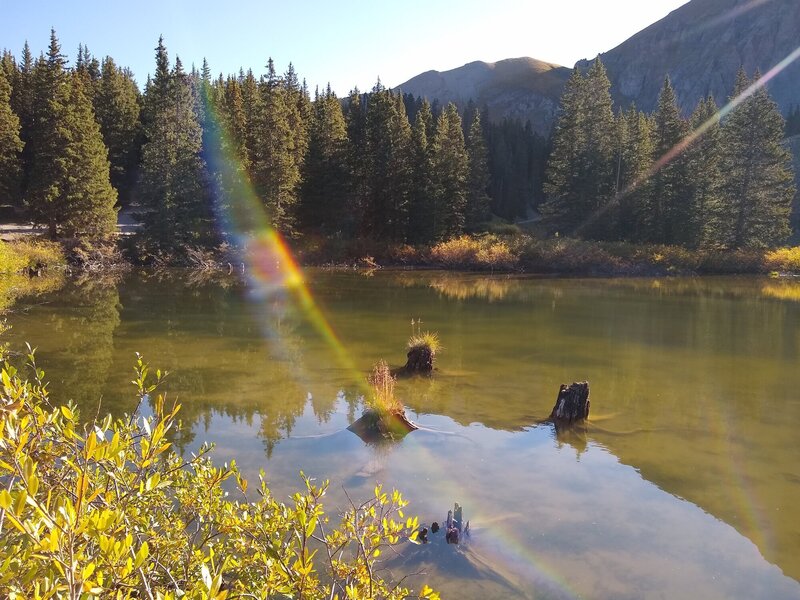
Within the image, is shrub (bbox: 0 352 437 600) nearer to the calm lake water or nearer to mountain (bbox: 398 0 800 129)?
the calm lake water

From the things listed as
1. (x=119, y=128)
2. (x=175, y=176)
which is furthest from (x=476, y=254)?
(x=119, y=128)

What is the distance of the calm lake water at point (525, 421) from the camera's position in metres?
5.99

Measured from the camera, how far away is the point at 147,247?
138 feet

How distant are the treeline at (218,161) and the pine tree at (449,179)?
97mm

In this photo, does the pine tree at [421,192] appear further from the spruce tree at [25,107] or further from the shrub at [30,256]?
the spruce tree at [25,107]

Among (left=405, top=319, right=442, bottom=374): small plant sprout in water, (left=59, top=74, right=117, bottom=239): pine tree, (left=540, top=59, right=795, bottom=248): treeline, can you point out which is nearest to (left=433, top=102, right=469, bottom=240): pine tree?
(left=540, top=59, right=795, bottom=248): treeline

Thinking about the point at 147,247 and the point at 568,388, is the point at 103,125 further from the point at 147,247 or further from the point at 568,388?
the point at 568,388

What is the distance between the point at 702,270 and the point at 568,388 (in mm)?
38037

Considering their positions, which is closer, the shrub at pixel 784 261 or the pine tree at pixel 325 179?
the shrub at pixel 784 261

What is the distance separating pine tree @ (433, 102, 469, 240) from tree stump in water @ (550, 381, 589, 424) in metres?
38.9

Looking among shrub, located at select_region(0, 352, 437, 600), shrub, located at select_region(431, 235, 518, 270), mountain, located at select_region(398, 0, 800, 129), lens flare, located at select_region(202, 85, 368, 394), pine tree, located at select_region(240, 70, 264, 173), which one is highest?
mountain, located at select_region(398, 0, 800, 129)

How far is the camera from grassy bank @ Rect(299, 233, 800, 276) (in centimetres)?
4206

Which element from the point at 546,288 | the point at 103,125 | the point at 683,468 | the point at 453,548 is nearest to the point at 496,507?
the point at 453,548

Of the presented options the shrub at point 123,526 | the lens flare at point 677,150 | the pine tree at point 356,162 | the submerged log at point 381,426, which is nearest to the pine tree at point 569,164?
the lens flare at point 677,150
